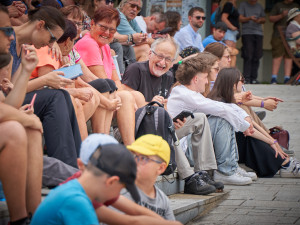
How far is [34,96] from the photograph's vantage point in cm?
484

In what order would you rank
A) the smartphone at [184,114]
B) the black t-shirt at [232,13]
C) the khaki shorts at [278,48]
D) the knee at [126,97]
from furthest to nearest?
the khaki shorts at [278,48] → the black t-shirt at [232,13] → the smartphone at [184,114] → the knee at [126,97]

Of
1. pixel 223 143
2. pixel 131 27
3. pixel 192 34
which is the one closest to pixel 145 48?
pixel 131 27

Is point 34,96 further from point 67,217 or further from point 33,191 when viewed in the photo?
point 67,217

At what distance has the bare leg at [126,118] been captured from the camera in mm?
6129

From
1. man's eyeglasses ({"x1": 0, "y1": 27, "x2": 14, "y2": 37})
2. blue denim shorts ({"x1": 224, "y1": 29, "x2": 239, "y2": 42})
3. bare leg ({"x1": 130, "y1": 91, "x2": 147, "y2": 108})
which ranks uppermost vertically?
man's eyeglasses ({"x1": 0, "y1": 27, "x2": 14, "y2": 37})

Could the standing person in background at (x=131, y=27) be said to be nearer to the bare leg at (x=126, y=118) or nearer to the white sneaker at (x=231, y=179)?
the white sneaker at (x=231, y=179)

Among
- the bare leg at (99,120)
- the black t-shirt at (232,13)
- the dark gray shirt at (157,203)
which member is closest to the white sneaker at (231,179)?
the bare leg at (99,120)

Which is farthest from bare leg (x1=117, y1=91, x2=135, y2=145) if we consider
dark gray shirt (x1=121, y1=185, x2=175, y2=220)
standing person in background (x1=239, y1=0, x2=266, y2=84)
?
standing person in background (x1=239, y1=0, x2=266, y2=84)

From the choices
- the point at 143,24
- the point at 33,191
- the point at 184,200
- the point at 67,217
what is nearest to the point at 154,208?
the point at 33,191

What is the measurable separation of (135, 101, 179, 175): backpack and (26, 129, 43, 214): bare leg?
208 centimetres

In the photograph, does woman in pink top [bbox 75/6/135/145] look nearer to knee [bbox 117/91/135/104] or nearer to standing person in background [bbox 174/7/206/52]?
knee [bbox 117/91/135/104]

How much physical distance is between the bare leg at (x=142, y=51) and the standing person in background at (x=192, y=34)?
2047 mm

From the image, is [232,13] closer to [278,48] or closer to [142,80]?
[278,48]

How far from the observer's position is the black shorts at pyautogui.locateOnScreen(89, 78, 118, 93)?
621 centimetres
